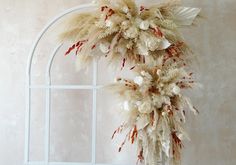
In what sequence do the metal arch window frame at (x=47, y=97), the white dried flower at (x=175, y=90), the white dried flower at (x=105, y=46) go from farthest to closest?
the metal arch window frame at (x=47, y=97), the white dried flower at (x=105, y=46), the white dried flower at (x=175, y=90)

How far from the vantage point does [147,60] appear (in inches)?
67.7

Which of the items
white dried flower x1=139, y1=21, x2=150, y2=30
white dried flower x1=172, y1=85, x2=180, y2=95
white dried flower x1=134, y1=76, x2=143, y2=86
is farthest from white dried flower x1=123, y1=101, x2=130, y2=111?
white dried flower x1=139, y1=21, x2=150, y2=30

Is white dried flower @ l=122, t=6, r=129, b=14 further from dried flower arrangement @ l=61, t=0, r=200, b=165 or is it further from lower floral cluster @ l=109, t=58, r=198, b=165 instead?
lower floral cluster @ l=109, t=58, r=198, b=165

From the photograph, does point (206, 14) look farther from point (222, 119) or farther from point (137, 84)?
point (137, 84)

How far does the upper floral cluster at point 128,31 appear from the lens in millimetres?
1690

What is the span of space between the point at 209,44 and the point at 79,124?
981 mm

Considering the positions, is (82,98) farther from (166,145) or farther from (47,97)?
(166,145)

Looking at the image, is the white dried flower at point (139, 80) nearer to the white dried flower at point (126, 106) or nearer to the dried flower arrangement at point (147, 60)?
the dried flower arrangement at point (147, 60)

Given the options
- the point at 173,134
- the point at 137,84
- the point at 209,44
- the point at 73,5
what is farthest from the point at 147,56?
the point at 73,5

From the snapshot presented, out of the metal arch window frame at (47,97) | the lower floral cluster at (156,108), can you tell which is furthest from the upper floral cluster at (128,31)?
the metal arch window frame at (47,97)

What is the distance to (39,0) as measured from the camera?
2328 millimetres

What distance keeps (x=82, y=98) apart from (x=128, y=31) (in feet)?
2.34

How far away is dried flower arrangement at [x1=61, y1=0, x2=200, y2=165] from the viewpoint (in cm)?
165

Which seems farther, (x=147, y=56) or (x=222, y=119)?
(x=222, y=119)
